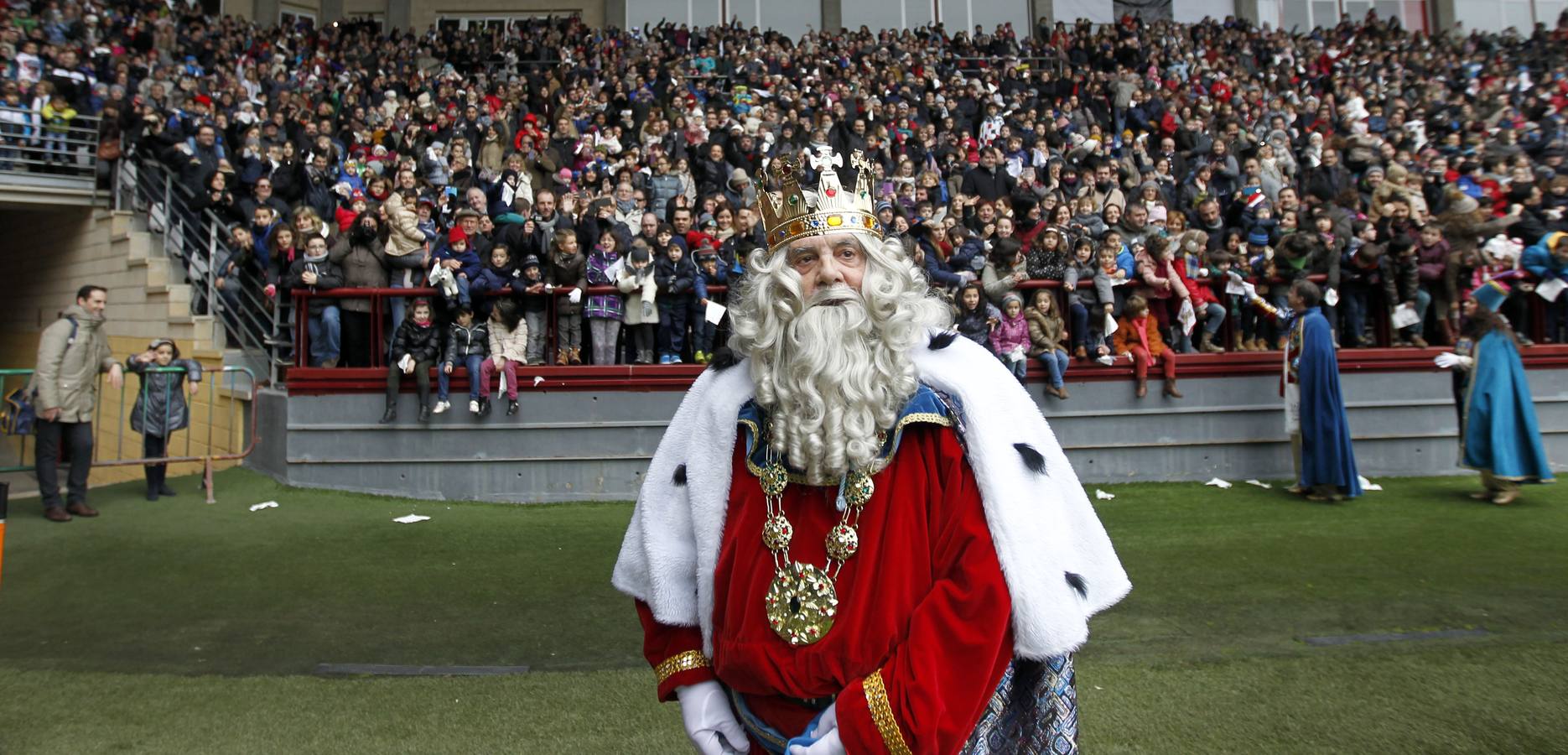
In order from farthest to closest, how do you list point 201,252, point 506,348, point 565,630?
1. point 201,252
2. point 506,348
3. point 565,630

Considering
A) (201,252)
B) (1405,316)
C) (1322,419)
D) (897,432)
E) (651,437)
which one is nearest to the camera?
(897,432)

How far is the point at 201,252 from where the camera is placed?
1145 centimetres

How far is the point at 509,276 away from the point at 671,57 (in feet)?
37.8

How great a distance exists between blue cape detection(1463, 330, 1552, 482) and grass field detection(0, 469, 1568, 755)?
13.2 inches

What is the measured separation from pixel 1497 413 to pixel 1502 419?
0.20ft

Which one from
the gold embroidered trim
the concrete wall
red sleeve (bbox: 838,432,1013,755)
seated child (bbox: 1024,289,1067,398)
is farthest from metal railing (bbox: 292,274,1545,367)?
red sleeve (bbox: 838,432,1013,755)

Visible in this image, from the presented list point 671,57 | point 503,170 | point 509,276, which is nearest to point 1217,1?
point 671,57

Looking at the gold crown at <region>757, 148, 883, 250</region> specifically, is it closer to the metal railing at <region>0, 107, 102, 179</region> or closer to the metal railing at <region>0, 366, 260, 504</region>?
the metal railing at <region>0, 366, 260, 504</region>

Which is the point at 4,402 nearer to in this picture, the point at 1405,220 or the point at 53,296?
the point at 53,296

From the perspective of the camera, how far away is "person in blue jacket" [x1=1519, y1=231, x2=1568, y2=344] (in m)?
9.40

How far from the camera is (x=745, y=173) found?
12758 mm

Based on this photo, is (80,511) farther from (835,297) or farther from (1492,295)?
(1492,295)

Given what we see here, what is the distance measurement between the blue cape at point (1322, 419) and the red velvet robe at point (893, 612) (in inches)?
278

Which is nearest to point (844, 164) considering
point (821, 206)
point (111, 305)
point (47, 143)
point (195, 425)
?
point (821, 206)
